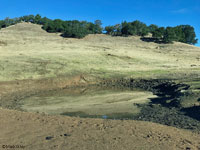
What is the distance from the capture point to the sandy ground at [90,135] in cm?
613

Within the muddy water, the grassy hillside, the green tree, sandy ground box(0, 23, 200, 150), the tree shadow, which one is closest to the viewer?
sandy ground box(0, 23, 200, 150)

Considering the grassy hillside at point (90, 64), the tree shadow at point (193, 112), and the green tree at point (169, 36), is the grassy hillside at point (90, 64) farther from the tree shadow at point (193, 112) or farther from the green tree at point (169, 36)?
the tree shadow at point (193, 112)

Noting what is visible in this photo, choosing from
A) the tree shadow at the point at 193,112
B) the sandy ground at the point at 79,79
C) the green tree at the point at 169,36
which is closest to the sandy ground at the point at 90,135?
the sandy ground at the point at 79,79

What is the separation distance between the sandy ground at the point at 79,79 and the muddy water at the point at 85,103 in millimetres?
2496

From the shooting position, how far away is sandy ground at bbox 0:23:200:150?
6.36m

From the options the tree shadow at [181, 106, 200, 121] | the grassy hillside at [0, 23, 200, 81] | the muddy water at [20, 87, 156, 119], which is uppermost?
the grassy hillside at [0, 23, 200, 81]

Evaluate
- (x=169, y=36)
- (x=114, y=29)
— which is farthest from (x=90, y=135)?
(x=114, y=29)

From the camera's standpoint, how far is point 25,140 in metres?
6.62

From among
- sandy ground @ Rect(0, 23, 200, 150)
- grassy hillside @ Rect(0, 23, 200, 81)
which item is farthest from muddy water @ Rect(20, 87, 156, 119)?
grassy hillside @ Rect(0, 23, 200, 81)

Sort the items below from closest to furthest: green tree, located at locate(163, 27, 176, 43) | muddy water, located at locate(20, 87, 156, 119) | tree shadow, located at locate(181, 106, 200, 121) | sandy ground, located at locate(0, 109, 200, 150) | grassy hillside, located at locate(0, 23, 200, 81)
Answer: sandy ground, located at locate(0, 109, 200, 150) < tree shadow, located at locate(181, 106, 200, 121) < muddy water, located at locate(20, 87, 156, 119) < grassy hillside, located at locate(0, 23, 200, 81) < green tree, located at locate(163, 27, 176, 43)

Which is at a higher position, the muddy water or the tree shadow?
the tree shadow

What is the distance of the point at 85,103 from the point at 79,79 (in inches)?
315

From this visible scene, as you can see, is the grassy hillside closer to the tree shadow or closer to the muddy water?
→ the muddy water

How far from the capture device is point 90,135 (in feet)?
22.6
